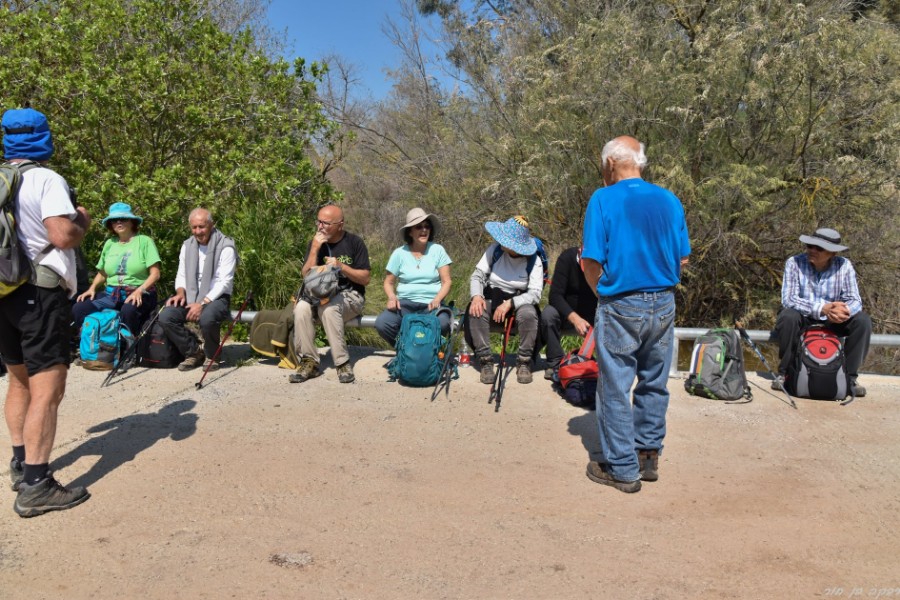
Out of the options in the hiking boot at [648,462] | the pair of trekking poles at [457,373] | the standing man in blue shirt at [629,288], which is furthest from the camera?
the pair of trekking poles at [457,373]

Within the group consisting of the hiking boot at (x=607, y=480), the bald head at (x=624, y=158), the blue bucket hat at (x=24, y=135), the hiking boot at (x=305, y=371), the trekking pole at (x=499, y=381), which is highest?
the bald head at (x=624, y=158)

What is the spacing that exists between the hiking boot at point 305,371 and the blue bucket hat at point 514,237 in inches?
71.2

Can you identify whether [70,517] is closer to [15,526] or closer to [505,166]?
[15,526]

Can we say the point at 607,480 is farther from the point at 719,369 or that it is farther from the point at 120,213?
the point at 120,213

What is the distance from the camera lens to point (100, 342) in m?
6.07

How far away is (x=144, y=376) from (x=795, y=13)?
7954 millimetres

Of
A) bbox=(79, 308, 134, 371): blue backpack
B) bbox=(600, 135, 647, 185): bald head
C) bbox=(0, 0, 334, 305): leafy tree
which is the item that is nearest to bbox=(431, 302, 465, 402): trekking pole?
bbox=(600, 135, 647, 185): bald head

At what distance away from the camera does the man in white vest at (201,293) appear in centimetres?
612

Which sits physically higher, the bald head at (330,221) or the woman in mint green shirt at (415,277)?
the bald head at (330,221)

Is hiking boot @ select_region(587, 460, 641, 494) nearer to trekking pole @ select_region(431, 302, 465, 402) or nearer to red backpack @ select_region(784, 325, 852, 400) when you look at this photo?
trekking pole @ select_region(431, 302, 465, 402)

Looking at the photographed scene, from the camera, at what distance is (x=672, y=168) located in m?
8.73

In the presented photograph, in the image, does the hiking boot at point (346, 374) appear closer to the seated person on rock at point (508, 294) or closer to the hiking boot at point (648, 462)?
the seated person on rock at point (508, 294)

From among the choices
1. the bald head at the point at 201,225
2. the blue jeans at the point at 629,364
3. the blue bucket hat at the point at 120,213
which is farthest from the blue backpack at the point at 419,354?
the blue bucket hat at the point at 120,213

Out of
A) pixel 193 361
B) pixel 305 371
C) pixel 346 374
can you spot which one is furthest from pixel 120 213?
pixel 346 374
